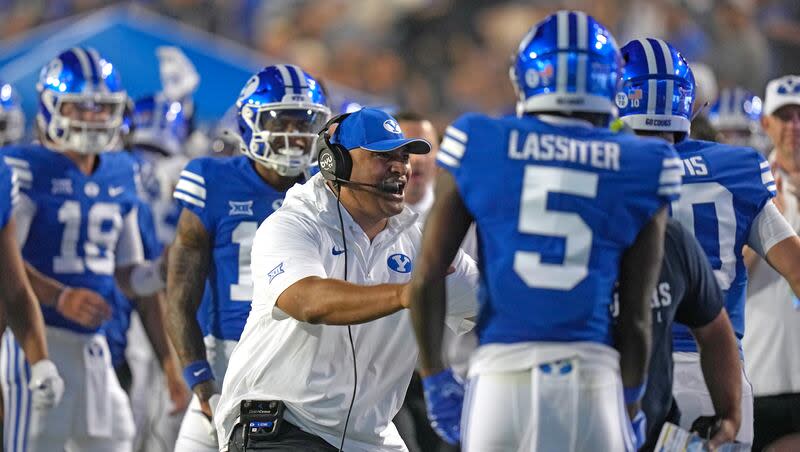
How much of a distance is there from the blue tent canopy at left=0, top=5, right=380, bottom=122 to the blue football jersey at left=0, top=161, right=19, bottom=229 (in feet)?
19.3

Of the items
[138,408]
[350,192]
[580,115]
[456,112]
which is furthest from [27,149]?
[456,112]

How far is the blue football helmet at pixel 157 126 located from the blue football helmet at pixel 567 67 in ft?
20.7

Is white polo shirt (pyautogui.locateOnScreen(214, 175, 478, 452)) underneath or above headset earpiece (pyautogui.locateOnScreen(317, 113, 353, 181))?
underneath

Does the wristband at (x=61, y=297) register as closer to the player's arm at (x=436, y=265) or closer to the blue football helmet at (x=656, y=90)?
the blue football helmet at (x=656, y=90)

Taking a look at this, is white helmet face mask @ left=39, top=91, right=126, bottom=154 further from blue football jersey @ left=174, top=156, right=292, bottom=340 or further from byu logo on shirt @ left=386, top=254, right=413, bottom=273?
byu logo on shirt @ left=386, top=254, right=413, bottom=273

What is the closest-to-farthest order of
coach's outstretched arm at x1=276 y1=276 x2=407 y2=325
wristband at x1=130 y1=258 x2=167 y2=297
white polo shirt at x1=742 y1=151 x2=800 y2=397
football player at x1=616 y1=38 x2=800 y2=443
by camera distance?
coach's outstretched arm at x1=276 y1=276 x2=407 y2=325 < football player at x1=616 y1=38 x2=800 y2=443 < white polo shirt at x1=742 y1=151 x2=800 y2=397 < wristband at x1=130 y1=258 x2=167 y2=297

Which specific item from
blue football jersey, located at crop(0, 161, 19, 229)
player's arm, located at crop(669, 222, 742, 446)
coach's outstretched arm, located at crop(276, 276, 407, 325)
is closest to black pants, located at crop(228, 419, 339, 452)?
coach's outstretched arm, located at crop(276, 276, 407, 325)

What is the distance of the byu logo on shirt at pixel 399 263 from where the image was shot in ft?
13.6

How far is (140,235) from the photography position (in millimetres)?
6574

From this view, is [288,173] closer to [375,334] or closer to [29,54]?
[375,334]

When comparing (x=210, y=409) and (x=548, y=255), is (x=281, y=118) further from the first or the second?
(x=548, y=255)

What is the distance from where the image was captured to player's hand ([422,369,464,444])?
129 inches

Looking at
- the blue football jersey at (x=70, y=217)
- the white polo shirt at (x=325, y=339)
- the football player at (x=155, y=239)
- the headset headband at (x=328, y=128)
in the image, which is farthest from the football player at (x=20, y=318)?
the headset headband at (x=328, y=128)

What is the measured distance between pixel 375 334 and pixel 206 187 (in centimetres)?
119
